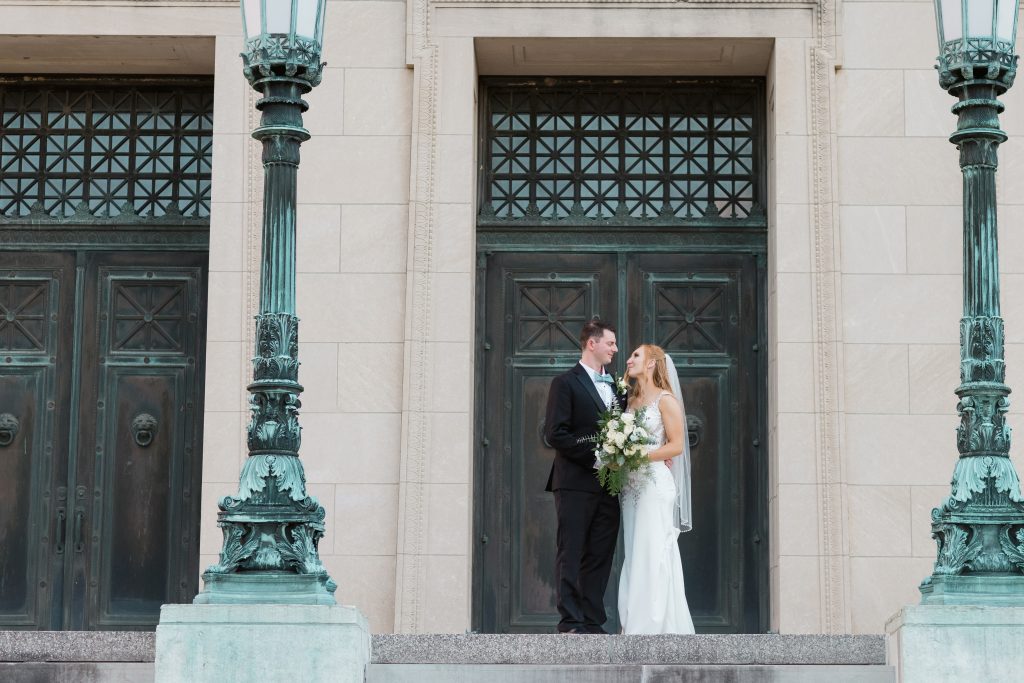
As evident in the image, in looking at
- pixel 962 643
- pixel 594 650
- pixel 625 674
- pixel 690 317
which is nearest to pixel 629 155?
Answer: pixel 690 317

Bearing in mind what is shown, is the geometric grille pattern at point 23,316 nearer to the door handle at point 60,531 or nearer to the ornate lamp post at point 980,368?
the door handle at point 60,531

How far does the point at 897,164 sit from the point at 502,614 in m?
4.96

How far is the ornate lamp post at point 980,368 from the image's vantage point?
9.29 meters

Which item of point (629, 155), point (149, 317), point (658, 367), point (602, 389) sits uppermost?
point (629, 155)

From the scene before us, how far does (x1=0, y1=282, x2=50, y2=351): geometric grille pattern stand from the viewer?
15.2m

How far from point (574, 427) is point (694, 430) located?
3026 mm

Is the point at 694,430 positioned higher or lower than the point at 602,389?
lower

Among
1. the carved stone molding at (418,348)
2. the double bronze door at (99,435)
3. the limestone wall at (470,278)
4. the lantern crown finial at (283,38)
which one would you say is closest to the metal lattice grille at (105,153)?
the double bronze door at (99,435)

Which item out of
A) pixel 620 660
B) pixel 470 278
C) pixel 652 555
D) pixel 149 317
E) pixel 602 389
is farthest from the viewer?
pixel 149 317

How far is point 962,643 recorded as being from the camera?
9141 mm

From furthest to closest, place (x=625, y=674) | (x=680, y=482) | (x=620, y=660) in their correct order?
(x=680, y=482) → (x=620, y=660) → (x=625, y=674)

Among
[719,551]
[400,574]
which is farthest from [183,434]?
[719,551]

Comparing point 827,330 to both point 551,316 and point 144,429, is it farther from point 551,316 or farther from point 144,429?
point 144,429

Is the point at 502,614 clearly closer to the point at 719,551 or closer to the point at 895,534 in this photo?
the point at 719,551
